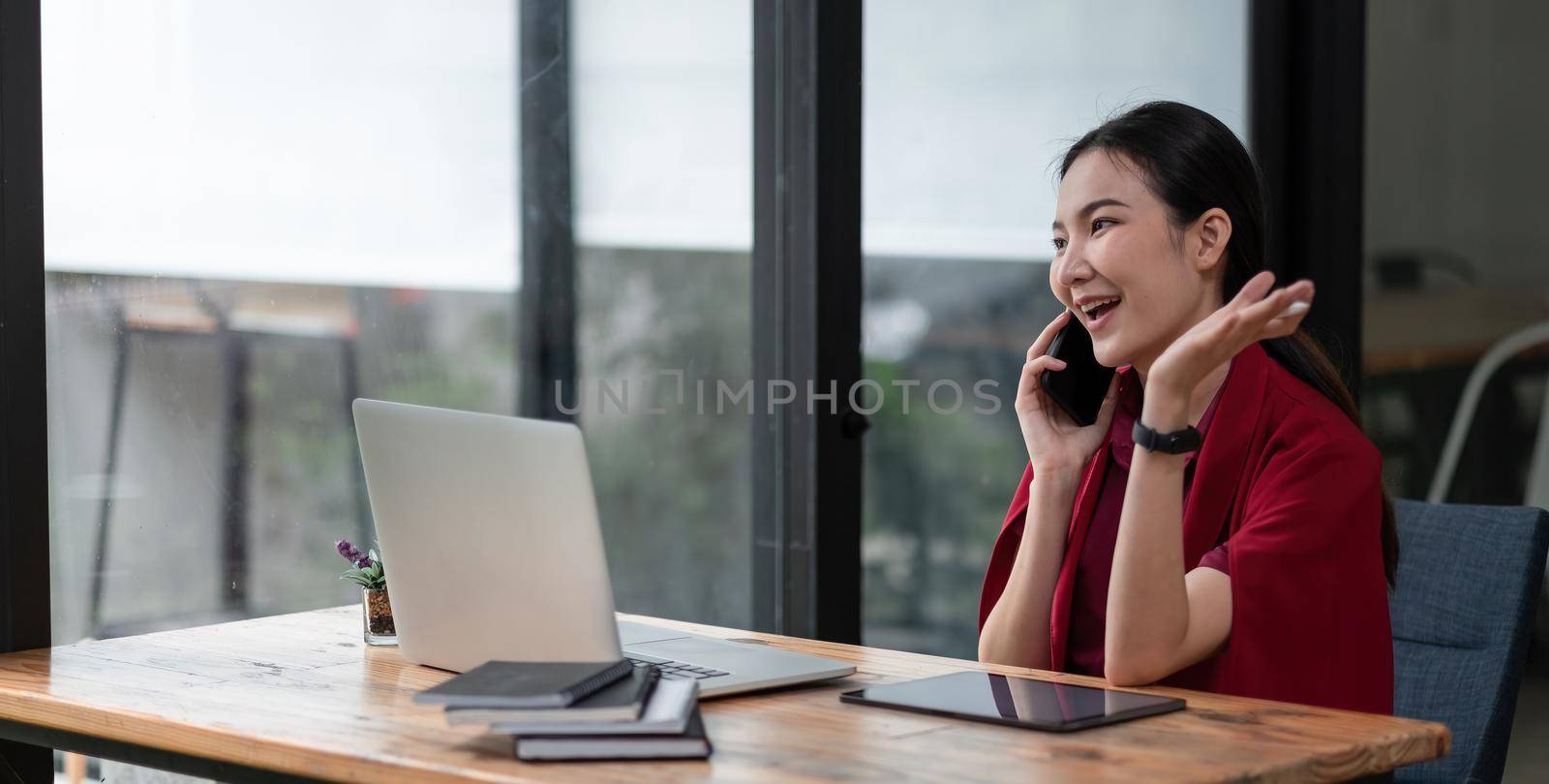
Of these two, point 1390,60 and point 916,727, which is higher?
point 1390,60

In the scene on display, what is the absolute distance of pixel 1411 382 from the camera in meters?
3.38

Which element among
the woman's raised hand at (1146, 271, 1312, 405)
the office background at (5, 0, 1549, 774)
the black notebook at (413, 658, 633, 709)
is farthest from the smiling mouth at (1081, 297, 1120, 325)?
the office background at (5, 0, 1549, 774)

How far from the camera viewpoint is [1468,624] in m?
2.11

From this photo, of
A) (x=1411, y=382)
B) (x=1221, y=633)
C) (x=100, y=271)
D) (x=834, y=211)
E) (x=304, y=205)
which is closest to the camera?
(x=1221, y=633)

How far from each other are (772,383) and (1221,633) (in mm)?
1378

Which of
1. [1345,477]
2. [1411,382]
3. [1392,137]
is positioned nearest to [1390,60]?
[1392,137]

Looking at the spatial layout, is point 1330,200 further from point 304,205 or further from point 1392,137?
point 304,205

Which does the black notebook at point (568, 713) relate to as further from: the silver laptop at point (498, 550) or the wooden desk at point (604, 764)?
the silver laptop at point (498, 550)

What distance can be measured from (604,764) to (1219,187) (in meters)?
1.05

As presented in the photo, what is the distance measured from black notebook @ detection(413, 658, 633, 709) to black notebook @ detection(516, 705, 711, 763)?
30 millimetres

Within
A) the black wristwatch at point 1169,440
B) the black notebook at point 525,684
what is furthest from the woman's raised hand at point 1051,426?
the black notebook at point 525,684

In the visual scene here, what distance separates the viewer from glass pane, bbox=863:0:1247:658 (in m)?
2.98

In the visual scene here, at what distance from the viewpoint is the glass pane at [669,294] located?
2809 mm

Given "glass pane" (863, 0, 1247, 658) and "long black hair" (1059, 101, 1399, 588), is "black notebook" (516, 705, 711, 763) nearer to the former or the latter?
"long black hair" (1059, 101, 1399, 588)
